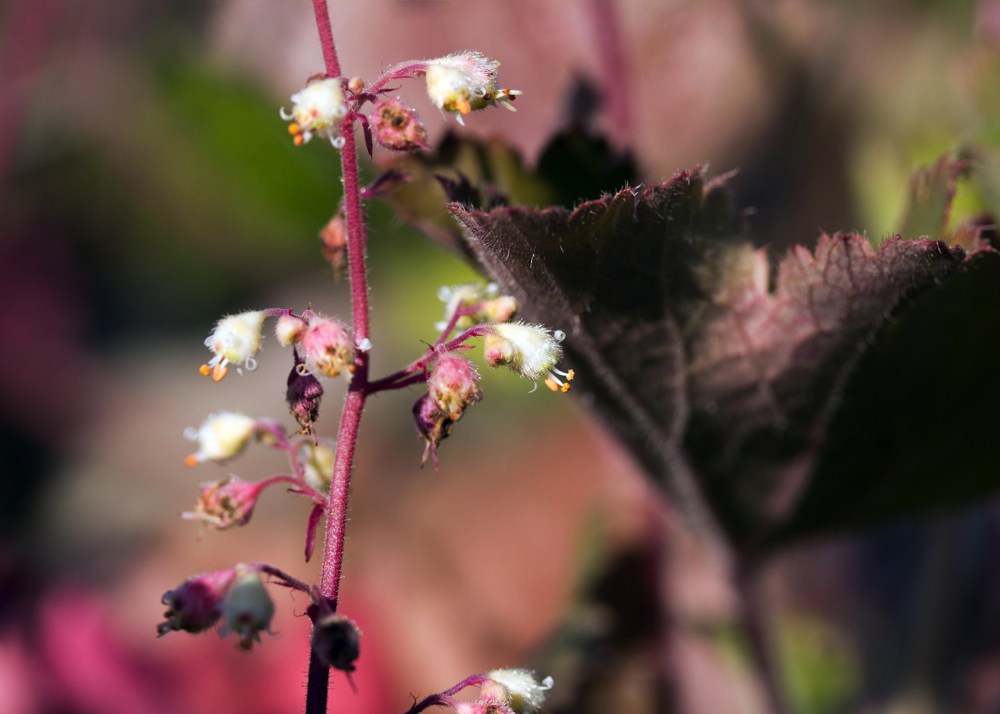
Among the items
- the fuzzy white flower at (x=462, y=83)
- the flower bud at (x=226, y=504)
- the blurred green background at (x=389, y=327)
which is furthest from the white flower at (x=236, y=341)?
the blurred green background at (x=389, y=327)

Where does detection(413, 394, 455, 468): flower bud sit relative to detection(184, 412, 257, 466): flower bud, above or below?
below

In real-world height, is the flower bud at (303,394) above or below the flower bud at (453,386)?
above

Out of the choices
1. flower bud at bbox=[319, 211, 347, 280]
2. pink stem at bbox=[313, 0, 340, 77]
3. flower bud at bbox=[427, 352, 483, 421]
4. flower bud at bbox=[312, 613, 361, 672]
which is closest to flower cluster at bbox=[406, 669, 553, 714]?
flower bud at bbox=[312, 613, 361, 672]

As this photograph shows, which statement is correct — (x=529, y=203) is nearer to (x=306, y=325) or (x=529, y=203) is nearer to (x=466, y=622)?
(x=306, y=325)

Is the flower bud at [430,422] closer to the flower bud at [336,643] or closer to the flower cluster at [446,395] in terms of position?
the flower cluster at [446,395]

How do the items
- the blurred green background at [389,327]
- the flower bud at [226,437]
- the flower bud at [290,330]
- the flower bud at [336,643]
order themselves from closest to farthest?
the flower bud at [336,643] < the flower bud at [290,330] < the flower bud at [226,437] < the blurred green background at [389,327]

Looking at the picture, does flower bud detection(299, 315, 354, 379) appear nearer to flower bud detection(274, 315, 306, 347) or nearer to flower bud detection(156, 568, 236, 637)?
flower bud detection(274, 315, 306, 347)

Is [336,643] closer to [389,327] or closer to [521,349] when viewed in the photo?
[521,349]
